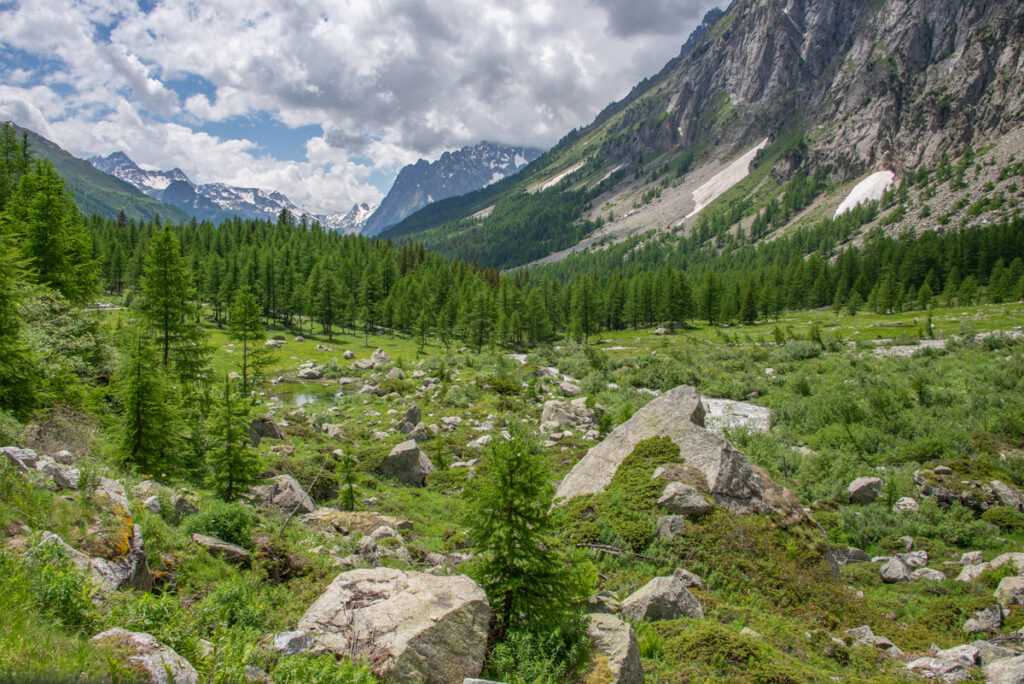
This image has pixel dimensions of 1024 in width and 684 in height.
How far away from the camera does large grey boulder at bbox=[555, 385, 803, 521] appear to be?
40.2 feet

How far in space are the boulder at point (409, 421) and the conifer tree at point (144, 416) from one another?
12447 mm

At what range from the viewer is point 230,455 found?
488 inches

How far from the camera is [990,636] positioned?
29.8 ft

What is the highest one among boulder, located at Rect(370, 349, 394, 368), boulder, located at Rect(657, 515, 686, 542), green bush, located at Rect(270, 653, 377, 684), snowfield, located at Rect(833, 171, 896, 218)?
snowfield, located at Rect(833, 171, 896, 218)

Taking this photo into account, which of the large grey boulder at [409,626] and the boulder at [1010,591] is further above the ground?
the large grey boulder at [409,626]

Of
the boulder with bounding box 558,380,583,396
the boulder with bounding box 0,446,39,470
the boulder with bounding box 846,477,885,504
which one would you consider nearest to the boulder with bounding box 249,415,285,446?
the boulder with bounding box 0,446,39,470

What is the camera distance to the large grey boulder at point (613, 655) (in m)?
6.20

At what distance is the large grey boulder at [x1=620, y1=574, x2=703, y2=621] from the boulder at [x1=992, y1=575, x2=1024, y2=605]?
7.14m

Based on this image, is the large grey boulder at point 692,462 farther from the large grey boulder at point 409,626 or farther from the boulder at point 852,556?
the large grey boulder at point 409,626

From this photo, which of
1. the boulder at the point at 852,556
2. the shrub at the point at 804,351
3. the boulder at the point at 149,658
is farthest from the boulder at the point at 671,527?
the shrub at the point at 804,351

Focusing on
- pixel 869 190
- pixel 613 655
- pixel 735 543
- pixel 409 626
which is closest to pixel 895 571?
pixel 735 543

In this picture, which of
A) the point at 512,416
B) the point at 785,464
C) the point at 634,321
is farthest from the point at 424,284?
the point at 785,464

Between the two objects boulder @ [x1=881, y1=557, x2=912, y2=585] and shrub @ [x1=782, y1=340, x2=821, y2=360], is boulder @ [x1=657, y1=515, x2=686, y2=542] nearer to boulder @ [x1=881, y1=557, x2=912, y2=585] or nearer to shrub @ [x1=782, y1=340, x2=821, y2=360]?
boulder @ [x1=881, y1=557, x2=912, y2=585]

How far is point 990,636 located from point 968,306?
100020mm
